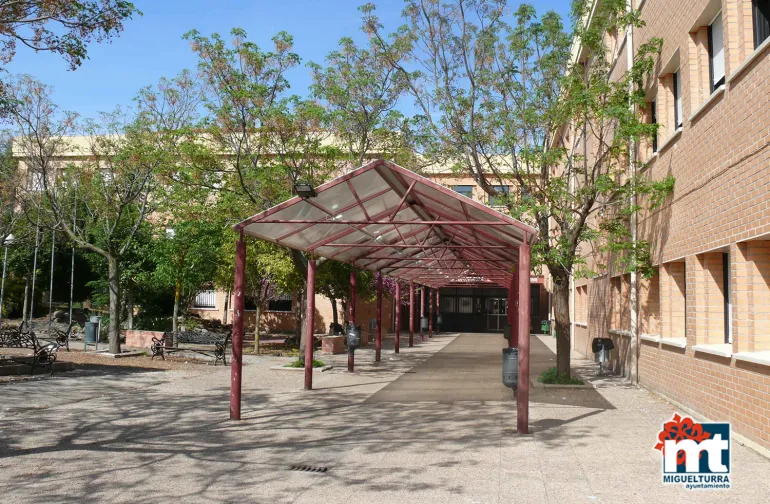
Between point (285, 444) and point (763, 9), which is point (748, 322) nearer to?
point (763, 9)

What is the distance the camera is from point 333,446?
838 centimetres

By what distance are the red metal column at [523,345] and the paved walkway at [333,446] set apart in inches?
10.0

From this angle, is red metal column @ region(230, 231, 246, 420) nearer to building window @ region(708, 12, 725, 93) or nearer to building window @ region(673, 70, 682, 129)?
building window @ region(708, 12, 725, 93)

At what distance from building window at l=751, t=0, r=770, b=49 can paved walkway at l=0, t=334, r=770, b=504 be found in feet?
16.4

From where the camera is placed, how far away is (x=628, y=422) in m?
10.2

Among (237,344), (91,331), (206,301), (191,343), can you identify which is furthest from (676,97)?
(206,301)

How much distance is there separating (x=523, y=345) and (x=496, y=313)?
124 feet

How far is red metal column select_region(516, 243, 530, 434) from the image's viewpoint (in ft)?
30.5

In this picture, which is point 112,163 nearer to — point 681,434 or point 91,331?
point 91,331

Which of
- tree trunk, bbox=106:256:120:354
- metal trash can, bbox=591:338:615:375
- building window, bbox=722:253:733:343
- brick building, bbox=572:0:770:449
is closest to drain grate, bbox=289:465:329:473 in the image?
brick building, bbox=572:0:770:449

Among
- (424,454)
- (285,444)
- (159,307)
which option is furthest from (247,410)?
(159,307)

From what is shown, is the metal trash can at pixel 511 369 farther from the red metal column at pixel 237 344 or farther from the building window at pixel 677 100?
the building window at pixel 677 100

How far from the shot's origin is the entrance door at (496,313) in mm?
46631

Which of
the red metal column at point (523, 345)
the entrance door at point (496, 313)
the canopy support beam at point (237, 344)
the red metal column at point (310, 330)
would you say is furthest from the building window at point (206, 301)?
the red metal column at point (523, 345)
